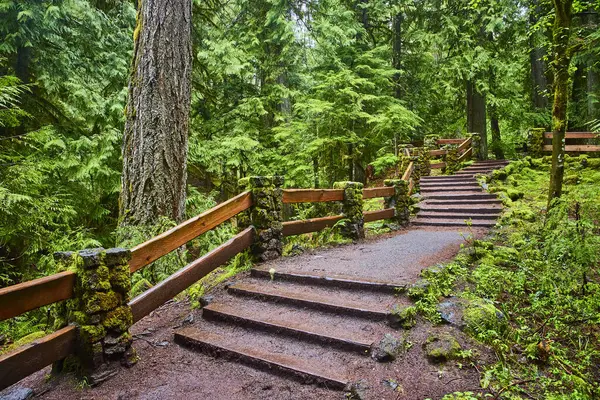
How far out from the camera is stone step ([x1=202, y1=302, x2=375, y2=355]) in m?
3.32

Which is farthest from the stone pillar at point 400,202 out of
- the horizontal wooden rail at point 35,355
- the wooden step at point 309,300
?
the horizontal wooden rail at point 35,355

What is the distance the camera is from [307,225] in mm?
6465

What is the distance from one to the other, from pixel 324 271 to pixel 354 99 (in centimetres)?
825

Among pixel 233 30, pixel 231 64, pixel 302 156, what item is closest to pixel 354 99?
pixel 302 156

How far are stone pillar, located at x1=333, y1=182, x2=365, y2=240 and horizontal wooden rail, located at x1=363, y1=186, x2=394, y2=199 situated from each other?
67 cm

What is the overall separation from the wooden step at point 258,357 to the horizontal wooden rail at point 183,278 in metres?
0.45

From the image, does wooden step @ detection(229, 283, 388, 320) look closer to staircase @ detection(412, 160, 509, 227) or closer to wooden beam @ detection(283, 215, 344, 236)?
wooden beam @ detection(283, 215, 344, 236)

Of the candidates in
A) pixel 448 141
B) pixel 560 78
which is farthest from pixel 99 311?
pixel 448 141

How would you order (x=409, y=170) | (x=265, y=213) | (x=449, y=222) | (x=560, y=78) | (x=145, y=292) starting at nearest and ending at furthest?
1. (x=145, y=292)
2. (x=265, y=213)
3. (x=560, y=78)
4. (x=449, y=222)
5. (x=409, y=170)

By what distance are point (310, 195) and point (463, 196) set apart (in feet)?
24.4

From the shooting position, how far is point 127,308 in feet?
11.1

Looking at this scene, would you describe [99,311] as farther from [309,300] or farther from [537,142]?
[537,142]

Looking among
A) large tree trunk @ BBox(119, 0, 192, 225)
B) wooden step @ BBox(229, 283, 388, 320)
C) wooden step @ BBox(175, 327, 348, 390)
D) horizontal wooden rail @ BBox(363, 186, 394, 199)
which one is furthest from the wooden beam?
wooden step @ BBox(175, 327, 348, 390)

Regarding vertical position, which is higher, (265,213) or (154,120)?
(154,120)
